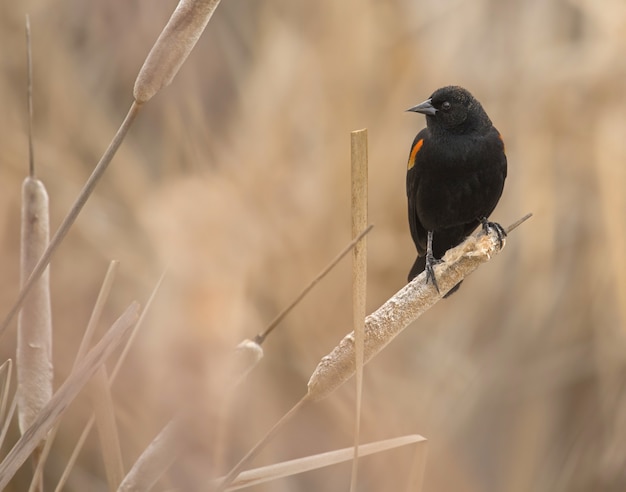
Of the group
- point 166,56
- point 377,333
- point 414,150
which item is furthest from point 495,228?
point 166,56

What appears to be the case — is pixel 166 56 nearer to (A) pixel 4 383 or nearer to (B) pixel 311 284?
(B) pixel 311 284

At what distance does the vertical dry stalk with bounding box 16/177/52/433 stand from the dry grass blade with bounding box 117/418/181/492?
0.19 m

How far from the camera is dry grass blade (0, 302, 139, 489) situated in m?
0.88

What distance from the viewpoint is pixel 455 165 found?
1938 millimetres

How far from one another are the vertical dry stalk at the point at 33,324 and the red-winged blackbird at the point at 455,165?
1098 mm

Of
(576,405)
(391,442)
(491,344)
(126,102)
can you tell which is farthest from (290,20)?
(391,442)

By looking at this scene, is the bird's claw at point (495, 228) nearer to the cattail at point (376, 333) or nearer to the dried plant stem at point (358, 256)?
the cattail at point (376, 333)

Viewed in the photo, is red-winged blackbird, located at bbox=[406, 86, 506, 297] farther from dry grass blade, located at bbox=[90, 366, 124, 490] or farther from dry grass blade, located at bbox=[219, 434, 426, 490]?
Result: dry grass blade, located at bbox=[90, 366, 124, 490]

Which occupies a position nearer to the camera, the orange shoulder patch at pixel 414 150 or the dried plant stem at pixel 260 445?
the dried plant stem at pixel 260 445

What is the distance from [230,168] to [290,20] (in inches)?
21.8

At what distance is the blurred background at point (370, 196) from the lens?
190 centimetres

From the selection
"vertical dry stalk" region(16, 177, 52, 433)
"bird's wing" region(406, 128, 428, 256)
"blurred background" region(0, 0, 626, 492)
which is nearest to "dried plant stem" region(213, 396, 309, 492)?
"vertical dry stalk" region(16, 177, 52, 433)

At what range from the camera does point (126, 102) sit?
2318mm

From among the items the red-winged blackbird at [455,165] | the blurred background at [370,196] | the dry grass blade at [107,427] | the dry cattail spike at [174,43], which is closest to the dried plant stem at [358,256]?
the dry cattail spike at [174,43]
